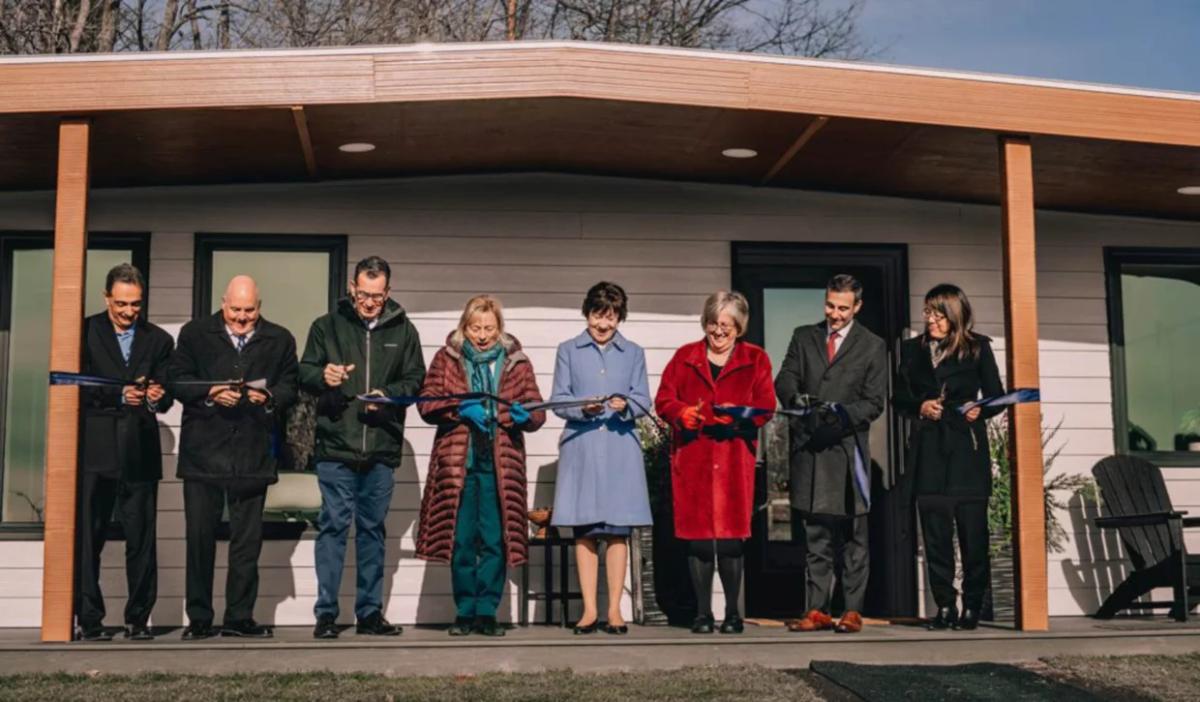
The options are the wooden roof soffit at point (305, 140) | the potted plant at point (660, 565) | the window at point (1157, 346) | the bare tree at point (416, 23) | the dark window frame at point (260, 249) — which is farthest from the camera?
the bare tree at point (416, 23)

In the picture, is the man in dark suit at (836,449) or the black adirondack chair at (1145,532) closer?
the man in dark suit at (836,449)

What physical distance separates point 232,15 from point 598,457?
12.6 meters

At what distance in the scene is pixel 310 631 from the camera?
714cm

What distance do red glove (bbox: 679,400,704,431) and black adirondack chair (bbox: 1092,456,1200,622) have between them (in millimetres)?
2423

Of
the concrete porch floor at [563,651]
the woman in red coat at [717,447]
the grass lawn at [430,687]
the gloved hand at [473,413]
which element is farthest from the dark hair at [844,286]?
the grass lawn at [430,687]

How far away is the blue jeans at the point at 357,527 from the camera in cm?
652

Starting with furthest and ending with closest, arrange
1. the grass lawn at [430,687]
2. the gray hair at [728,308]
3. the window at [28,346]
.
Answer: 1. the window at [28,346]
2. the gray hair at [728,308]
3. the grass lawn at [430,687]

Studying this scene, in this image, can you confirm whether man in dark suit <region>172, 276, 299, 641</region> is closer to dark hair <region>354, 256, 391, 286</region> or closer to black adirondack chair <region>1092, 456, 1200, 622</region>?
dark hair <region>354, 256, 391, 286</region>

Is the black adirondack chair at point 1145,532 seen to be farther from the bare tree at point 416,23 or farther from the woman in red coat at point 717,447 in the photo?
the bare tree at point 416,23

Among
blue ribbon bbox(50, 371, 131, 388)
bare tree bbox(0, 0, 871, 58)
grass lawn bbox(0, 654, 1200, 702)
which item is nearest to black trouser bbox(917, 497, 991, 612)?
grass lawn bbox(0, 654, 1200, 702)

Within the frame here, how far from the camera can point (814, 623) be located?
21.6ft

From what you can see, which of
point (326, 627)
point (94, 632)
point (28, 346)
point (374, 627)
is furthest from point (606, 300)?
point (28, 346)

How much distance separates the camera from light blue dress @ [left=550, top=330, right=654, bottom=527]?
654cm

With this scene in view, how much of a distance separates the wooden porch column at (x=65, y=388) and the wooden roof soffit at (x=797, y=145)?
315 centimetres
